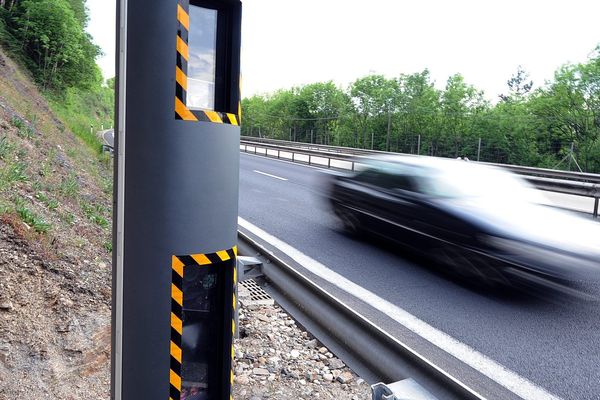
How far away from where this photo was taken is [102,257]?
489 cm

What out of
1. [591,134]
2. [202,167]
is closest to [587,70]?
[591,134]

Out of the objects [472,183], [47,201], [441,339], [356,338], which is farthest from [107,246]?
[472,183]

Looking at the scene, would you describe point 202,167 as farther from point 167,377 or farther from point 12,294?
point 12,294

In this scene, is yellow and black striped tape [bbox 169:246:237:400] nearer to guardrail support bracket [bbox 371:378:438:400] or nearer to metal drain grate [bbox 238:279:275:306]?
guardrail support bracket [bbox 371:378:438:400]

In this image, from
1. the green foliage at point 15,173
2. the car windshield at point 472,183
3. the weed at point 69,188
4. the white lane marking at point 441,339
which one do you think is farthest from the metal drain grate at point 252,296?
the weed at point 69,188

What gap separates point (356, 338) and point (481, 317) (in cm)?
239

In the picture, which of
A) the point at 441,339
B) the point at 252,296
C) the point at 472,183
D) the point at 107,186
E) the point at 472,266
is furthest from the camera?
the point at 107,186

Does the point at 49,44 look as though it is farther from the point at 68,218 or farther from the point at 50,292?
the point at 50,292

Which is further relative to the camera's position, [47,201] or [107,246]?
Answer: [47,201]

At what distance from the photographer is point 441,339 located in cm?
428

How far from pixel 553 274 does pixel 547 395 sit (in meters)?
2.20

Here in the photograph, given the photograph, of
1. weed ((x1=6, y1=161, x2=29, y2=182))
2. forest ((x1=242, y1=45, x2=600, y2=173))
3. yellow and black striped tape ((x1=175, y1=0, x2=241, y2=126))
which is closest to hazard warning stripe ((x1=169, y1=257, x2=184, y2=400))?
yellow and black striped tape ((x1=175, y1=0, x2=241, y2=126))

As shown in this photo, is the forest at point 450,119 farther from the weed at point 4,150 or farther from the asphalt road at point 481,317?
the weed at point 4,150

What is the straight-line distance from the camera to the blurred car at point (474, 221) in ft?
17.3
